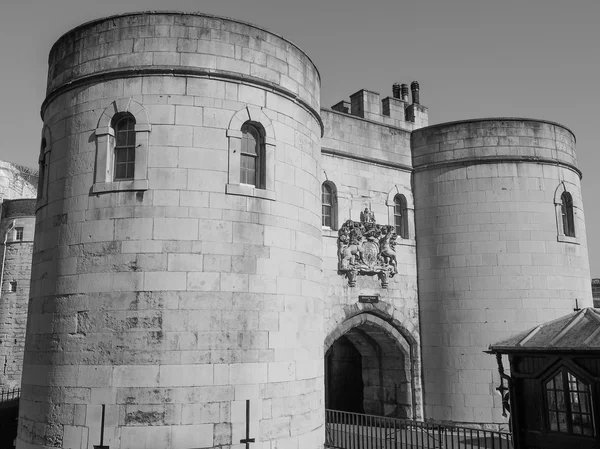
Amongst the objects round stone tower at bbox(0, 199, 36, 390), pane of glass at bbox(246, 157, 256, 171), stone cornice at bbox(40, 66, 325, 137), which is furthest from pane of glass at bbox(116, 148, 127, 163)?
round stone tower at bbox(0, 199, 36, 390)

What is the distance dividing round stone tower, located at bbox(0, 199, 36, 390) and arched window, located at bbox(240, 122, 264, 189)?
24.2m

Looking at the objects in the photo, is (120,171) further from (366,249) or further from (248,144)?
(366,249)

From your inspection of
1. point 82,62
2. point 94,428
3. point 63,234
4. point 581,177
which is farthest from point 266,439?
point 581,177

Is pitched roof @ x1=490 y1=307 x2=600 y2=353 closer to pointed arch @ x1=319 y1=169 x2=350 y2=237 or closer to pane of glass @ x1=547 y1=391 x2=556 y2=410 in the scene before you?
pane of glass @ x1=547 y1=391 x2=556 y2=410

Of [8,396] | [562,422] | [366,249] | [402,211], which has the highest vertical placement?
[402,211]

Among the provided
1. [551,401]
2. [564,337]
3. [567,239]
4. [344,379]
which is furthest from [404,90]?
[551,401]

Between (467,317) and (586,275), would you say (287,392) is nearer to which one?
(467,317)

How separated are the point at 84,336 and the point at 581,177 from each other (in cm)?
1750

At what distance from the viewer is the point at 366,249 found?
55.6 feet

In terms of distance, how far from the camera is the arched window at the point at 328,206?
54.6ft

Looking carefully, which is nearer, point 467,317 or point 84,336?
point 84,336

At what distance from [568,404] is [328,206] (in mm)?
9809

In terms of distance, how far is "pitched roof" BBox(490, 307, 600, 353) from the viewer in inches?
312

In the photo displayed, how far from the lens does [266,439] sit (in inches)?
428
